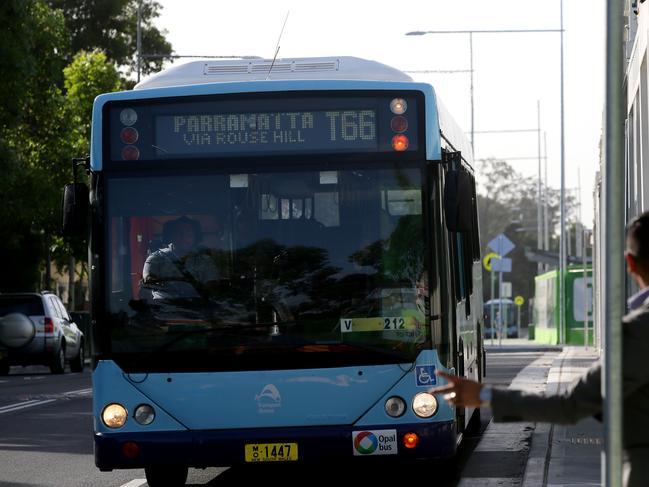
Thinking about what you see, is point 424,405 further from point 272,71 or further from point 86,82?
point 86,82

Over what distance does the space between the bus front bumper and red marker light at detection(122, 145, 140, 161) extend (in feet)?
5.91

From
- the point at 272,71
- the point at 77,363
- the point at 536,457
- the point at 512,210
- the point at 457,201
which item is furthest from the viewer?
the point at 512,210

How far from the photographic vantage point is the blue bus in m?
10.1

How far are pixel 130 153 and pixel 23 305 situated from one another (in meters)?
24.0

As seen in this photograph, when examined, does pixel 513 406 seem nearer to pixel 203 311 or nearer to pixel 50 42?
pixel 203 311

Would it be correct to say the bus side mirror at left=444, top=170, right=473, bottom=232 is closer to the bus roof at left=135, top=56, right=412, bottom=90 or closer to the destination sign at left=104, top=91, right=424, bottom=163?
the destination sign at left=104, top=91, right=424, bottom=163

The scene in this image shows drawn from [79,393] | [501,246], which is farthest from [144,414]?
[501,246]

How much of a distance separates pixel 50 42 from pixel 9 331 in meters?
8.68

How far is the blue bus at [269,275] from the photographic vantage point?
33.0 feet

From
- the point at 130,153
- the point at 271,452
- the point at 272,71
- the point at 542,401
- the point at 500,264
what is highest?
the point at 272,71

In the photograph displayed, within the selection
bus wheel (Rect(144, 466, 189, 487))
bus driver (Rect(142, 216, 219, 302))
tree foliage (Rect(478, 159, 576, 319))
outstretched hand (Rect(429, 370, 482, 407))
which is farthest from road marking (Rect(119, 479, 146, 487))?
tree foliage (Rect(478, 159, 576, 319))

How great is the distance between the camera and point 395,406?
10.1 metres

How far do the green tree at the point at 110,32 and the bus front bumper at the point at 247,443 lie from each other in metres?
51.8

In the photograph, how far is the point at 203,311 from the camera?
A: 10125 mm
